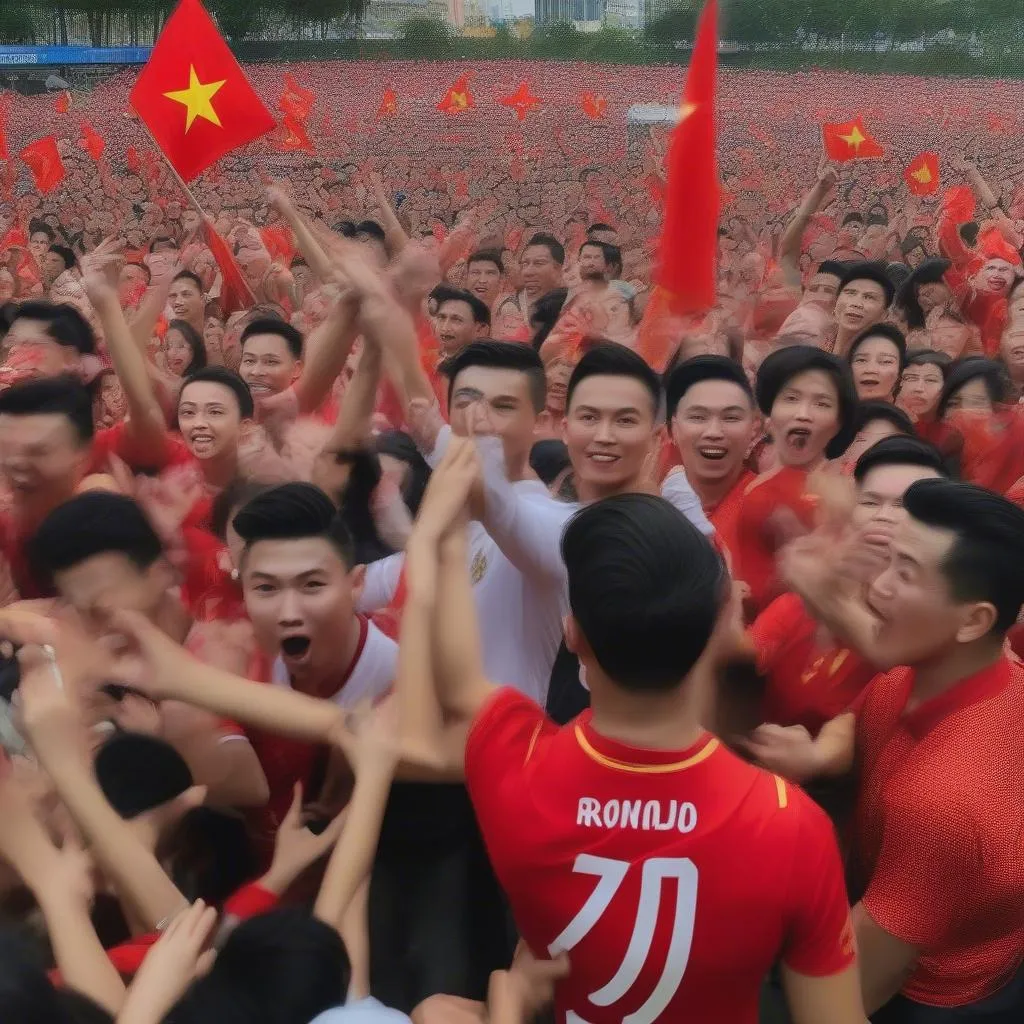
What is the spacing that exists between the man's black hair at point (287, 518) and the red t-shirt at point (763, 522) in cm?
101

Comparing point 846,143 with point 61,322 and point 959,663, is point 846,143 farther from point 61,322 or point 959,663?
point 959,663

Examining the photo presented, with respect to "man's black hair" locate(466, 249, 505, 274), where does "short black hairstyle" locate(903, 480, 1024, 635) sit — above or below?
above

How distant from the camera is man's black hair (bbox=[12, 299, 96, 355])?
3.74 m

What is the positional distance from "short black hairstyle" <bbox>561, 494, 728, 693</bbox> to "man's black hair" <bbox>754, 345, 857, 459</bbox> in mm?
1882

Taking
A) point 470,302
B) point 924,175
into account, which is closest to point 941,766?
point 470,302

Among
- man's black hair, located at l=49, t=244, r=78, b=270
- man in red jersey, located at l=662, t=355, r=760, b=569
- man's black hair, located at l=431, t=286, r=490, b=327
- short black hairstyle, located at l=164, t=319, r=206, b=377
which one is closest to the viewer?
man in red jersey, located at l=662, t=355, r=760, b=569

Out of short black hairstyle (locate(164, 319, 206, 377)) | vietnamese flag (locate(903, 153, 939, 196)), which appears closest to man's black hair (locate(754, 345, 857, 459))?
short black hairstyle (locate(164, 319, 206, 377))

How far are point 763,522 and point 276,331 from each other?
77.8 inches

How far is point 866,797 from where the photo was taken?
1721 mm

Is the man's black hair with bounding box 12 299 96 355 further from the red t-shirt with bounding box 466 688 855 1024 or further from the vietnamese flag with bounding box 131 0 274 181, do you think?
the red t-shirt with bounding box 466 688 855 1024

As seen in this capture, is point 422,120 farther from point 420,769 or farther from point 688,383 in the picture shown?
point 420,769

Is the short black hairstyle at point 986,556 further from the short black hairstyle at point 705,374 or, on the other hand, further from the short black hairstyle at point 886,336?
the short black hairstyle at point 886,336

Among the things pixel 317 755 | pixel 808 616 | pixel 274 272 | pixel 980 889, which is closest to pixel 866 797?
pixel 980 889

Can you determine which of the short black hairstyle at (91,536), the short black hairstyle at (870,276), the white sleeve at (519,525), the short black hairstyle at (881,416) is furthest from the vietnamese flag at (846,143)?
the short black hairstyle at (91,536)
